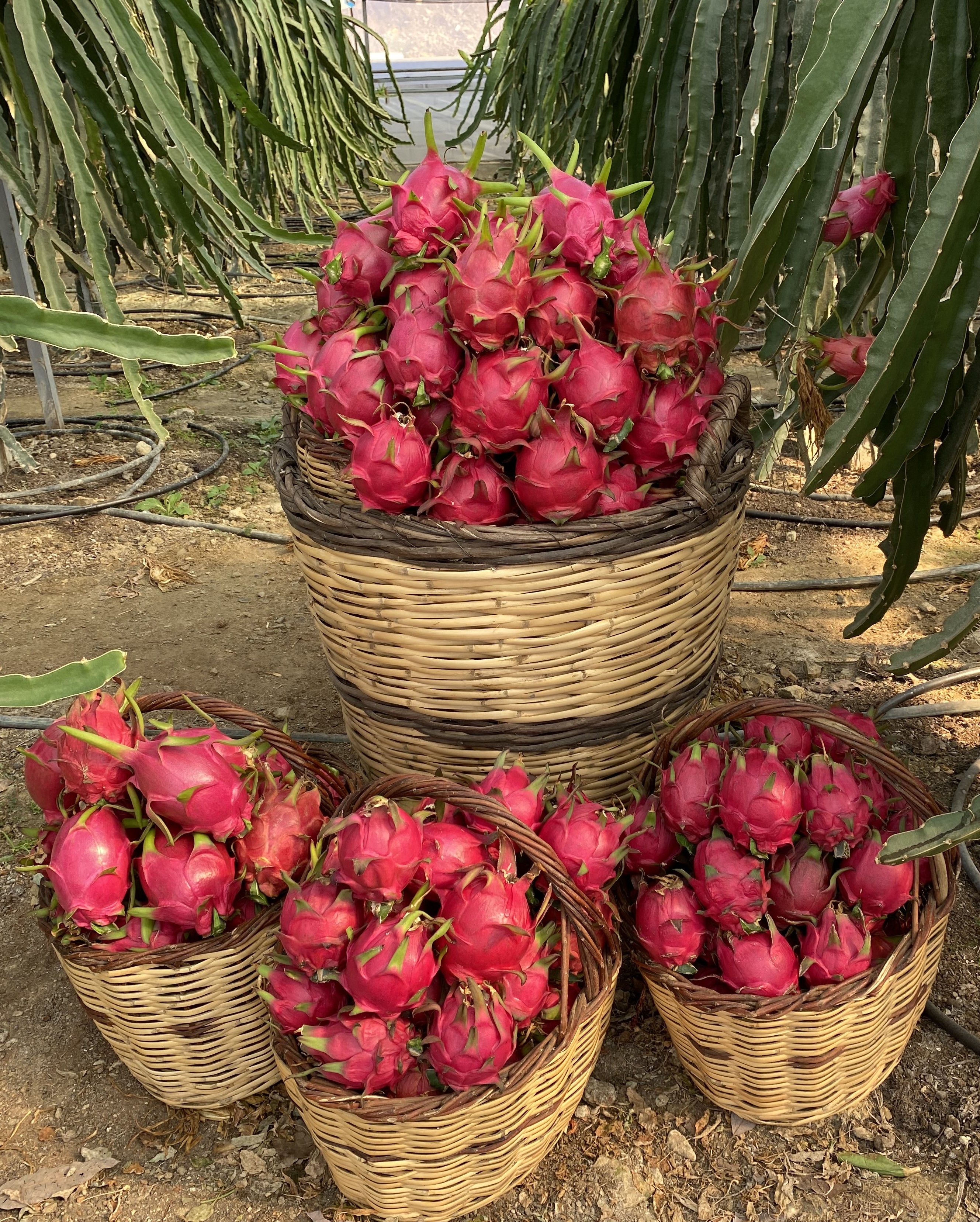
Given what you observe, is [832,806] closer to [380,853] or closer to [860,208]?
[380,853]

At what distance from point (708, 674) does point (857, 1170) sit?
62 centimetres

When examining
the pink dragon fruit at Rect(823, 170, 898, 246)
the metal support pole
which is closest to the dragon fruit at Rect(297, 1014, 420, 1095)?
the pink dragon fruit at Rect(823, 170, 898, 246)

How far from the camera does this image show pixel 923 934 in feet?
3.38

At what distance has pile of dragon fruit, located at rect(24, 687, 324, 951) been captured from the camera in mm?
1014

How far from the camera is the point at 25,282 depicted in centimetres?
286

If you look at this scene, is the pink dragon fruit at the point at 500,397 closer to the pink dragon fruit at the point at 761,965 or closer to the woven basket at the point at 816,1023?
the woven basket at the point at 816,1023

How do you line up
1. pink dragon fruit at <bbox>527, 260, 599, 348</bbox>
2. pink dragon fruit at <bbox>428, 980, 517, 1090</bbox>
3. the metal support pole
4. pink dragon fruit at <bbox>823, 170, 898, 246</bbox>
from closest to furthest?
pink dragon fruit at <bbox>428, 980, 517, 1090</bbox>, pink dragon fruit at <bbox>527, 260, 599, 348</bbox>, pink dragon fruit at <bbox>823, 170, 898, 246</bbox>, the metal support pole

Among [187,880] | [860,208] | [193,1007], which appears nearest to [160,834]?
[187,880]

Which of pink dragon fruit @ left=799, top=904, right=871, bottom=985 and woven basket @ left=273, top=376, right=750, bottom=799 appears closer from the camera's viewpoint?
pink dragon fruit @ left=799, top=904, right=871, bottom=985

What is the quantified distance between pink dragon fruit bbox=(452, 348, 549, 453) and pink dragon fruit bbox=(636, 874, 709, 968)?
519mm

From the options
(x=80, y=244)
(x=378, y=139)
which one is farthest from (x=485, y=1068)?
(x=80, y=244)

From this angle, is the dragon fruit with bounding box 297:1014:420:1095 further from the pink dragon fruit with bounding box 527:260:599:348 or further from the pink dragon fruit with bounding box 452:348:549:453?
the pink dragon fruit with bounding box 527:260:599:348

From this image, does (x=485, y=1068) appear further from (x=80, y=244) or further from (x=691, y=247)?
(x=80, y=244)

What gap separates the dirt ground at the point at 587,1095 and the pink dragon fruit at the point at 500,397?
74 centimetres
